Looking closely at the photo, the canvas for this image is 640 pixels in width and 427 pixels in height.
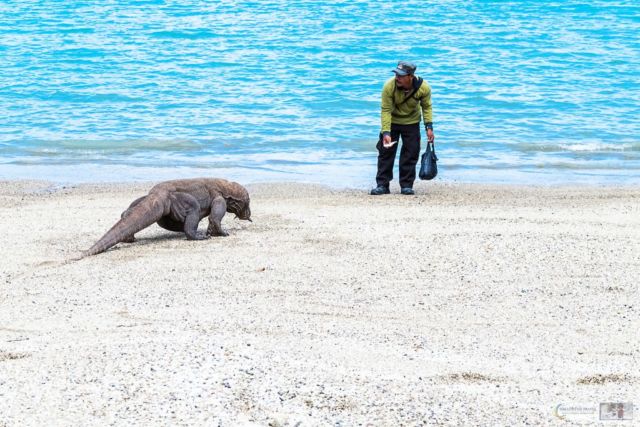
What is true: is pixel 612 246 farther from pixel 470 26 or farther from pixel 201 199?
pixel 470 26

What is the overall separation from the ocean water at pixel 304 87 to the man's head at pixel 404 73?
2721 mm

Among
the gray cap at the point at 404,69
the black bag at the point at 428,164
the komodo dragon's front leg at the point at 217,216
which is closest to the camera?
the komodo dragon's front leg at the point at 217,216

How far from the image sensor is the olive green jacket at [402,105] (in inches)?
514

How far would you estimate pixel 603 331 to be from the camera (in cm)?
732

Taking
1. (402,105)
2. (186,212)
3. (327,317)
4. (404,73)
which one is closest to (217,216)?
(186,212)

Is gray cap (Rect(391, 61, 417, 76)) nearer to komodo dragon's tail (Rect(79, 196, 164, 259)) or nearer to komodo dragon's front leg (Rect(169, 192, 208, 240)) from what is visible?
komodo dragon's front leg (Rect(169, 192, 208, 240))

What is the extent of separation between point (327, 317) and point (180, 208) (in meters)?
3.17

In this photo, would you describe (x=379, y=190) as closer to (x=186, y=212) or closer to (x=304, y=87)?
(x=186, y=212)

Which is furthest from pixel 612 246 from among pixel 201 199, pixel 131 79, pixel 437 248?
pixel 131 79

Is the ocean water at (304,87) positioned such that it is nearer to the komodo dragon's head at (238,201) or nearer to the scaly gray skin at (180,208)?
the komodo dragon's head at (238,201)

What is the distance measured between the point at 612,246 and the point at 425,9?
91.0 feet

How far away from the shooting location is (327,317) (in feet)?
24.8

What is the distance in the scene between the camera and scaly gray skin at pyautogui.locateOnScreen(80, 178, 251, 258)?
394 inches

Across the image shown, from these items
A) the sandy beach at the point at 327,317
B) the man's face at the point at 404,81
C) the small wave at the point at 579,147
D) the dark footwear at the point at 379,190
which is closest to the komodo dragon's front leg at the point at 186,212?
the sandy beach at the point at 327,317
